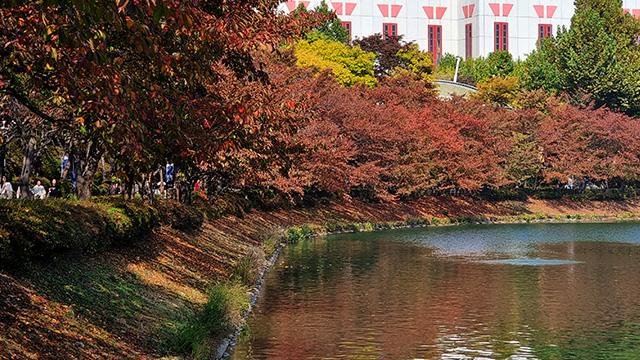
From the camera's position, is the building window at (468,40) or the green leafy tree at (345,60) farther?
the building window at (468,40)

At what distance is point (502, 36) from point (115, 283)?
138 m

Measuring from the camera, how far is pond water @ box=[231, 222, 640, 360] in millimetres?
18031

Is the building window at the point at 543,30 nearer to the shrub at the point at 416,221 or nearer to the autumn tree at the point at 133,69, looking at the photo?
the shrub at the point at 416,221

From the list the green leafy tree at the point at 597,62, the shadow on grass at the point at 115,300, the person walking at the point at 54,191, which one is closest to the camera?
the shadow on grass at the point at 115,300

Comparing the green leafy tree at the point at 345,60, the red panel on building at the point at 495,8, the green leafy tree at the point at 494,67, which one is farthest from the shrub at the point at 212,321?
the red panel on building at the point at 495,8

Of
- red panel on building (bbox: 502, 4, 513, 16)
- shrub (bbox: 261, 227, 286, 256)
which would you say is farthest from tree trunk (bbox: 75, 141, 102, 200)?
red panel on building (bbox: 502, 4, 513, 16)

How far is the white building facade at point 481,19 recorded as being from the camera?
146500mm

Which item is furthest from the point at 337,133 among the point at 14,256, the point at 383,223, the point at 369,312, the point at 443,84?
the point at 443,84

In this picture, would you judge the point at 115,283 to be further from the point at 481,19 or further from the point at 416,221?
the point at 481,19

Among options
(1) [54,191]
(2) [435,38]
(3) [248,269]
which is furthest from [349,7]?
(3) [248,269]

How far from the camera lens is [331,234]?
56406mm

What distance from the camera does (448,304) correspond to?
24.4 m

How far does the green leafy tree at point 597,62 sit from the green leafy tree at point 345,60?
21.0 meters

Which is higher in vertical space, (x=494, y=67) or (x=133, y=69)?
(x=494, y=67)
